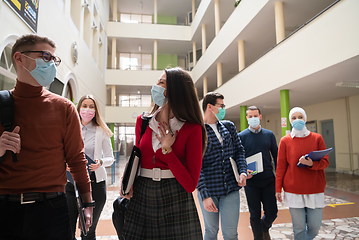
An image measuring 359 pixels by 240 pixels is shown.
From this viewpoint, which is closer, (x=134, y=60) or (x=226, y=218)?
(x=226, y=218)

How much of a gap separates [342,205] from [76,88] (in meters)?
9.50

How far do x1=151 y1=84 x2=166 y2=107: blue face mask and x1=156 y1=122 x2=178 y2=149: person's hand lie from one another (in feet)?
0.68

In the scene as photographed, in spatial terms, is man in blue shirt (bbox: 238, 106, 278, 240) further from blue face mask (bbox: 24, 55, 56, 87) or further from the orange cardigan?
blue face mask (bbox: 24, 55, 56, 87)

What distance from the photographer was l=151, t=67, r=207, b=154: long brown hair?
1743mm

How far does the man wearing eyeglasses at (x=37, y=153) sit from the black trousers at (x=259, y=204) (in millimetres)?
2357

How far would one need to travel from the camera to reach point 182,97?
177 centimetres

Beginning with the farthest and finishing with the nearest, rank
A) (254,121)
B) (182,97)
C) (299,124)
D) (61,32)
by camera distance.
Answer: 1. (61,32)
2. (254,121)
3. (299,124)
4. (182,97)

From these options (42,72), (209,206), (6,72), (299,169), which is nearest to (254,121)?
(299,169)

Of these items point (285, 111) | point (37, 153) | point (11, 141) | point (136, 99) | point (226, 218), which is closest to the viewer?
point (11, 141)

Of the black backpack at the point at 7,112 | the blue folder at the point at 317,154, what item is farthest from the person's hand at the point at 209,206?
the black backpack at the point at 7,112

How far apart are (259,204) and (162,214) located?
215 centimetres

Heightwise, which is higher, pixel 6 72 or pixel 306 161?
pixel 6 72

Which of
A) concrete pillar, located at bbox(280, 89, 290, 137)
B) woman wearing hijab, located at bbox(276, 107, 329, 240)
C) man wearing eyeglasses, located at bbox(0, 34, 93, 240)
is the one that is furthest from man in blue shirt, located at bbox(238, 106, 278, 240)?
concrete pillar, located at bbox(280, 89, 290, 137)

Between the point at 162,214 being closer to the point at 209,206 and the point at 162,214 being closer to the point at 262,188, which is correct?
the point at 209,206
